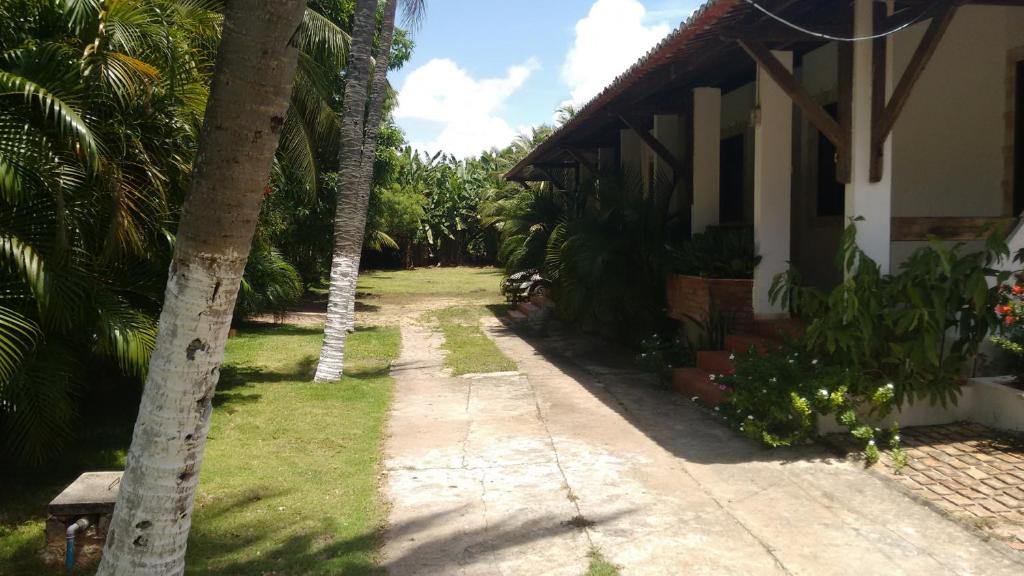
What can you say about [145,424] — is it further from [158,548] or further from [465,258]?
[465,258]

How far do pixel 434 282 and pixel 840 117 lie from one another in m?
23.4

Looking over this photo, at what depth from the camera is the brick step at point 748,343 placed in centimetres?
764

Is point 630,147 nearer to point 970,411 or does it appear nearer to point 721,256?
point 721,256

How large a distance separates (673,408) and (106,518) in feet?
17.0

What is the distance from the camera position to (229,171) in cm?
299

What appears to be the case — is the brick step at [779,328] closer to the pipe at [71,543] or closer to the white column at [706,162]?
the white column at [706,162]

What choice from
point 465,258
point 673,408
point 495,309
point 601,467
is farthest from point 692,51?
point 465,258

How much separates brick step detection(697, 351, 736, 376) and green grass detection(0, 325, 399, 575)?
3.42 metres

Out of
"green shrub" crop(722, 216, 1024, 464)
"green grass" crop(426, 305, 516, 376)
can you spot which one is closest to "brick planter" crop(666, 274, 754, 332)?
"green shrub" crop(722, 216, 1024, 464)

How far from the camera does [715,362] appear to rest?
8.45m

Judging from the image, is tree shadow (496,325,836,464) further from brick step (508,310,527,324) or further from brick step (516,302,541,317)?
brick step (516,302,541,317)

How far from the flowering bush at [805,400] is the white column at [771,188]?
179cm

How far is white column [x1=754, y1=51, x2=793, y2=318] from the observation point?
843cm

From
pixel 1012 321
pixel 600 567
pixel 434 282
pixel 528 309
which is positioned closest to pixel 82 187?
pixel 600 567
